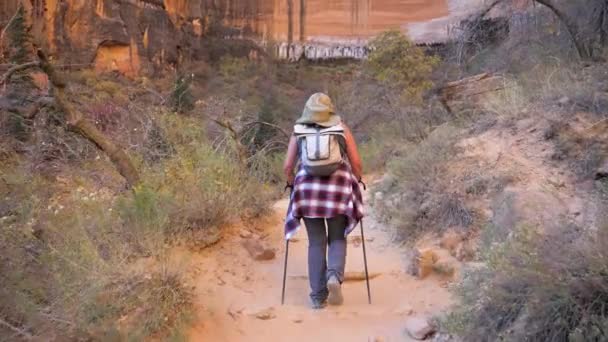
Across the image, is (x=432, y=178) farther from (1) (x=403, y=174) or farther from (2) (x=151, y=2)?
(2) (x=151, y=2)

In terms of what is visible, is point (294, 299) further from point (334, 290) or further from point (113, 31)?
point (113, 31)

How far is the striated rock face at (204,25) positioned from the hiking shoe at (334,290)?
18.0m

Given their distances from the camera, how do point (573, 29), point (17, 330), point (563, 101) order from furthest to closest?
point (573, 29)
point (563, 101)
point (17, 330)

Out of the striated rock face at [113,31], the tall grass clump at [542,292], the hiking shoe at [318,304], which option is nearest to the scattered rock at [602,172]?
the tall grass clump at [542,292]

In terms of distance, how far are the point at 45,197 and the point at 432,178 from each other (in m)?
3.84

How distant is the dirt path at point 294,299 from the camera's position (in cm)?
425

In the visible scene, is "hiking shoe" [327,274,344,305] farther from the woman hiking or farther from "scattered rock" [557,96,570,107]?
"scattered rock" [557,96,570,107]

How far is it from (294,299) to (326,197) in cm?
97

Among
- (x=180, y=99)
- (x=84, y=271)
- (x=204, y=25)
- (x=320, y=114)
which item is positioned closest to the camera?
(x=84, y=271)

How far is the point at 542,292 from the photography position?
300 cm

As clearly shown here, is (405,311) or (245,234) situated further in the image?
(245,234)

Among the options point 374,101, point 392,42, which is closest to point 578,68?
point 374,101

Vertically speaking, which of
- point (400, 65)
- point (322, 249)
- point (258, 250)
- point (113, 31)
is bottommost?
point (258, 250)

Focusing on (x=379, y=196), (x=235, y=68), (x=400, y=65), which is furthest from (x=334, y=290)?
(x=235, y=68)
